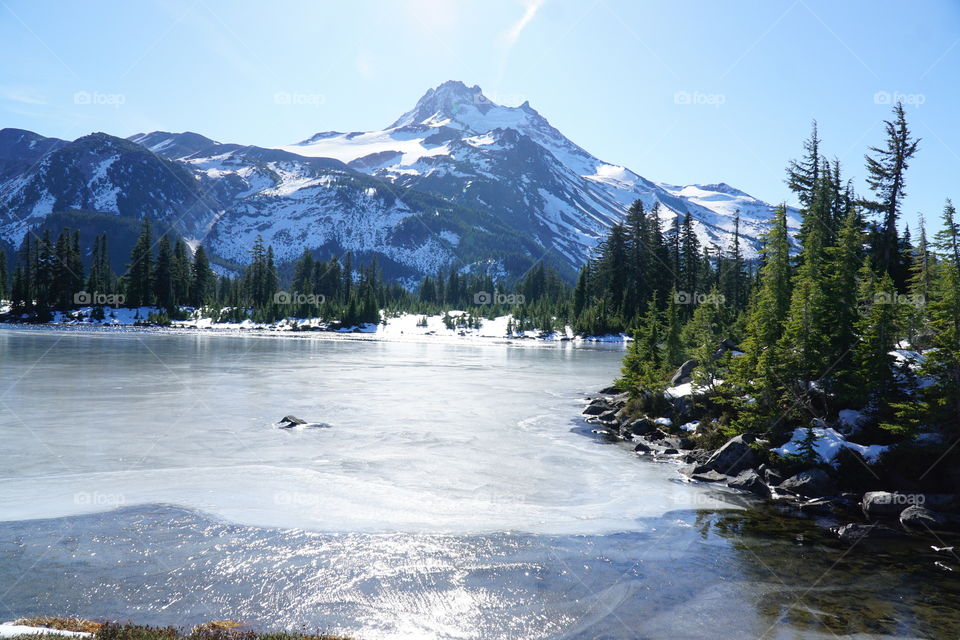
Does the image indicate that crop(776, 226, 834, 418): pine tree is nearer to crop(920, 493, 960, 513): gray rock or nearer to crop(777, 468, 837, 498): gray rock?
crop(777, 468, 837, 498): gray rock

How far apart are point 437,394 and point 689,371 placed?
15491 mm

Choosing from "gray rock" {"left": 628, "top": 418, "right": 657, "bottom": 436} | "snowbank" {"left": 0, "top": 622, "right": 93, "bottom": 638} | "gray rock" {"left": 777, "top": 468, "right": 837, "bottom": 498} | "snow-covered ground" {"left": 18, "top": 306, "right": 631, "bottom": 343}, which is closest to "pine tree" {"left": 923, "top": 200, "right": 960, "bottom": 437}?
"gray rock" {"left": 777, "top": 468, "right": 837, "bottom": 498}

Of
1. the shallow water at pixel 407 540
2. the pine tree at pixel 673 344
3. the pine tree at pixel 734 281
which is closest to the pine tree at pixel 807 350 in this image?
the shallow water at pixel 407 540

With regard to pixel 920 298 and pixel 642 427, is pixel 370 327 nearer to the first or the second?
pixel 642 427

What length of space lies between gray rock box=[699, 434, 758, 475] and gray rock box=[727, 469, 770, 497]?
22.1 inches

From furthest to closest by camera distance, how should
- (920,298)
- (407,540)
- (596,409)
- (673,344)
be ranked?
(673,344) → (596,409) → (920,298) → (407,540)

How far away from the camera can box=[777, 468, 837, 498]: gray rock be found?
17859mm

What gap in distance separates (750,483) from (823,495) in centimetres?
204

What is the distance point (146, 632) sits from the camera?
761cm

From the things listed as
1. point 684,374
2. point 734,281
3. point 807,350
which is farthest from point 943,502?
point 734,281

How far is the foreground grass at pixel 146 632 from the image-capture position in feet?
23.9

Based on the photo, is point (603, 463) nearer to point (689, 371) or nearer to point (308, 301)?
point (689, 371)

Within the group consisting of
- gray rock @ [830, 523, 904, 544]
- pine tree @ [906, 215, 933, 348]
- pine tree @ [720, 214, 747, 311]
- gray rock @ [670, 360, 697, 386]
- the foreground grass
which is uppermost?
pine tree @ [720, 214, 747, 311]

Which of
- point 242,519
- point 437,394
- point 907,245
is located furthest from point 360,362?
point 907,245
